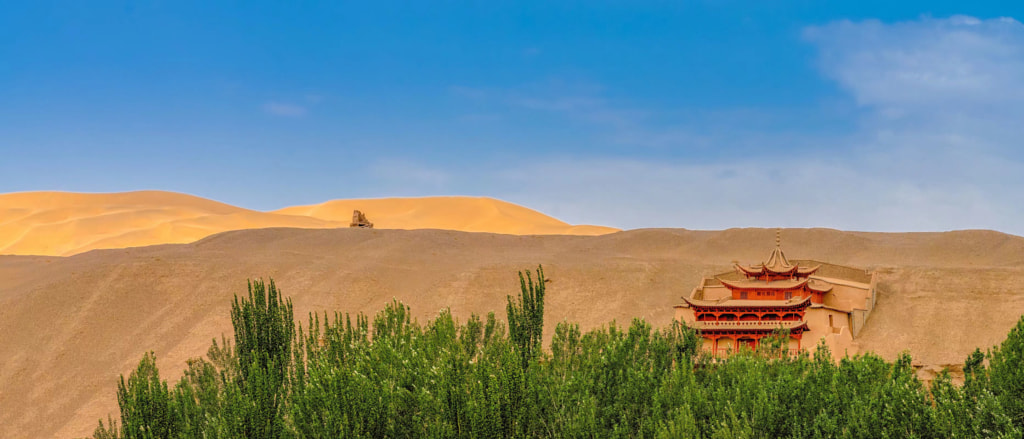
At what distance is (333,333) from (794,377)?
1060 centimetres

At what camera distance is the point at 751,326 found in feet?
119

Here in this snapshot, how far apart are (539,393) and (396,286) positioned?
33015mm

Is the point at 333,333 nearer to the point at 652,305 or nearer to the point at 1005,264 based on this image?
the point at 652,305

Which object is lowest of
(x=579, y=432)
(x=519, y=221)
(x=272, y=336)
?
(x=579, y=432)

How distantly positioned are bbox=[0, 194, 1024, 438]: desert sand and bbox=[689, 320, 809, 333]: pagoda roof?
192 inches

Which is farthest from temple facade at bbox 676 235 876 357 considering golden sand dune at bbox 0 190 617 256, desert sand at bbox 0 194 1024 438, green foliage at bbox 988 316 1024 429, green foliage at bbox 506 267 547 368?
golden sand dune at bbox 0 190 617 256

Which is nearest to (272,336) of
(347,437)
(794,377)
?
(347,437)

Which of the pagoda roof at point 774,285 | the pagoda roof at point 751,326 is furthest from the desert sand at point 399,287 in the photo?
the pagoda roof at point 751,326

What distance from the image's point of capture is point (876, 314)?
44062 millimetres

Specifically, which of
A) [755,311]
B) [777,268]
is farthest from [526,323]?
[777,268]

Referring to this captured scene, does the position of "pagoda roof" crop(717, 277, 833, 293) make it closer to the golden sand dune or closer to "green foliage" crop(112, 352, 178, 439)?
"green foliage" crop(112, 352, 178, 439)

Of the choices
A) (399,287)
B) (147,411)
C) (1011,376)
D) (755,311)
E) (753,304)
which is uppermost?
(399,287)

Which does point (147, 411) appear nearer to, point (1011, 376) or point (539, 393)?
point (539, 393)

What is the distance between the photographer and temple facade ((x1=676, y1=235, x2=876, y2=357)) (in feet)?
120
